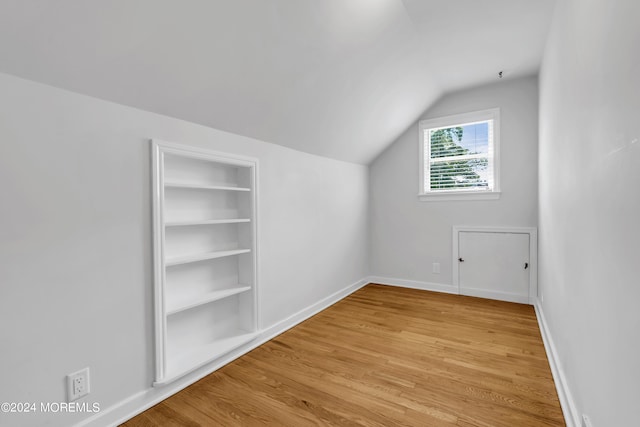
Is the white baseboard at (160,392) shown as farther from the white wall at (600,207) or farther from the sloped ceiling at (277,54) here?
the white wall at (600,207)

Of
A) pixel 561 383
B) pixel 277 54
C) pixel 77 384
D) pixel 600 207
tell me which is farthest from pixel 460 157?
pixel 77 384

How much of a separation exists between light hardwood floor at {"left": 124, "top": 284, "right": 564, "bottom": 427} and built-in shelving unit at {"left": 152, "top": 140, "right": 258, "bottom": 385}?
0.92 ft

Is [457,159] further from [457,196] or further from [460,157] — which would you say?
[457,196]

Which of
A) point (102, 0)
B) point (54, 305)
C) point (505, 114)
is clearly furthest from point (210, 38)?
point (505, 114)

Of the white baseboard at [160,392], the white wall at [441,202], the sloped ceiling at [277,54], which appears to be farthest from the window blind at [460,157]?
the white baseboard at [160,392]

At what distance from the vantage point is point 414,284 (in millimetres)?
4234

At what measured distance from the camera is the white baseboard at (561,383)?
1509mm

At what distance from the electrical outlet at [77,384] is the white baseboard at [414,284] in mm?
3567

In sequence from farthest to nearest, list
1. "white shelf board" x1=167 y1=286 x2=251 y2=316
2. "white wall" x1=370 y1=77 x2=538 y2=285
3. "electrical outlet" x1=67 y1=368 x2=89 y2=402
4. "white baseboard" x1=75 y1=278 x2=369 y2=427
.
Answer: "white wall" x1=370 y1=77 x2=538 y2=285
"white shelf board" x1=167 y1=286 x2=251 y2=316
"white baseboard" x1=75 y1=278 x2=369 y2=427
"electrical outlet" x1=67 y1=368 x2=89 y2=402

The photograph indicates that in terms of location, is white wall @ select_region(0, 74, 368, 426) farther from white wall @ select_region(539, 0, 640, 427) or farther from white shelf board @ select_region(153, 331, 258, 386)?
white wall @ select_region(539, 0, 640, 427)

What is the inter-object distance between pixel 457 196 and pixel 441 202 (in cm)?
21

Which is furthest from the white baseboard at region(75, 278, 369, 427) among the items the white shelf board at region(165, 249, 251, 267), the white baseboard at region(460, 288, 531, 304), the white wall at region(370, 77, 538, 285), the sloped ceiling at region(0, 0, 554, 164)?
the white baseboard at region(460, 288, 531, 304)

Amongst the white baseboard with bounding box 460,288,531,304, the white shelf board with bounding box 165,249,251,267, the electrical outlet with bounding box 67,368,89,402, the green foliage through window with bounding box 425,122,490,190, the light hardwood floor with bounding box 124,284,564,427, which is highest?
the green foliage through window with bounding box 425,122,490,190

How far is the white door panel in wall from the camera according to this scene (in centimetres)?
354
